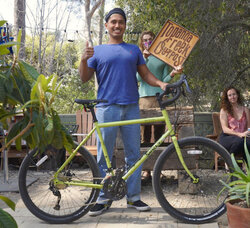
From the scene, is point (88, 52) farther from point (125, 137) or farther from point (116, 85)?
point (125, 137)

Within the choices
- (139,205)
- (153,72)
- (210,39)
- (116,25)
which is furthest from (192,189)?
(210,39)

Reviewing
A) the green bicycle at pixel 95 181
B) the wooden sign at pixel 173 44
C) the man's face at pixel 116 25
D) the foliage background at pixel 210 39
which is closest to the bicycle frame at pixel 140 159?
the green bicycle at pixel 95 181

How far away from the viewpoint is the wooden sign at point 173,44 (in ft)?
17.5

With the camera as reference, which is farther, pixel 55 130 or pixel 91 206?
pixel 91 206

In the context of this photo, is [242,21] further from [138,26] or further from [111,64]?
[111,64]

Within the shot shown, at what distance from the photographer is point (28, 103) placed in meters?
1.75

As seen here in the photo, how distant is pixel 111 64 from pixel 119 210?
1534mm

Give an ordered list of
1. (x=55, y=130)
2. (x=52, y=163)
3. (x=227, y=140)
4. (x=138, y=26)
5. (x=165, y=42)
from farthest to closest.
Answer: (x=138, y=26), (x=227, y=140), (x=165, y=42), (x=52, y=163), (x=55, y=130)

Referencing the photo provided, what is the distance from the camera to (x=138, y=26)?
9414mm

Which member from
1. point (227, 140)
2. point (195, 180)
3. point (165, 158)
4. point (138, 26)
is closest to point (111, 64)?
point (165, 158)

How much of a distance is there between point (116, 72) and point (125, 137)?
68 cm

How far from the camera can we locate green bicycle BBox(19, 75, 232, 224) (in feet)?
13.3

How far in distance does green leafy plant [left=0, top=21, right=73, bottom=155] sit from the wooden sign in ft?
11.8

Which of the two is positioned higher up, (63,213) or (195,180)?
(195,180)
